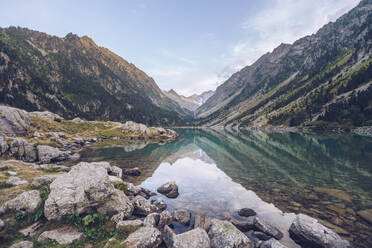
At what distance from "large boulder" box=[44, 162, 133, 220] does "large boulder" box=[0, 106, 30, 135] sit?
6795cm

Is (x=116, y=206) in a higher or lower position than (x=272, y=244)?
higher

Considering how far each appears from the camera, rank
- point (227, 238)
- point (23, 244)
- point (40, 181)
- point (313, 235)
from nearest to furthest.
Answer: point (23, 244), point (227, 238), point (313, 235), point (40, 181)

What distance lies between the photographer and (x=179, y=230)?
1623 cm

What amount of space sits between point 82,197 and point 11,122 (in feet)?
250

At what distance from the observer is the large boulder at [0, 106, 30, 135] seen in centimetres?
6347

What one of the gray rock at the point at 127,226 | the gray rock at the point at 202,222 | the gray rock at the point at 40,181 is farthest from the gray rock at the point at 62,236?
the gray rock at the point at 202,222

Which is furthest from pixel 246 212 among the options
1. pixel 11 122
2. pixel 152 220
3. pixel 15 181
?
pixel 11 122

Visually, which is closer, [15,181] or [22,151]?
[15,181]

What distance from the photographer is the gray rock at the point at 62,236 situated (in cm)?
1188

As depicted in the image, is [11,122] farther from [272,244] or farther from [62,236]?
[272,244]

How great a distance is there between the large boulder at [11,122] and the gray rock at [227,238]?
79605 mm

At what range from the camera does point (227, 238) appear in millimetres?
13180

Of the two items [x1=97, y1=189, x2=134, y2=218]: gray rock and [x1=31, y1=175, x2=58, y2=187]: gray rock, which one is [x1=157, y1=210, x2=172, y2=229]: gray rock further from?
[x1=31, y1=175, x2=58, y2=187]: gray rock

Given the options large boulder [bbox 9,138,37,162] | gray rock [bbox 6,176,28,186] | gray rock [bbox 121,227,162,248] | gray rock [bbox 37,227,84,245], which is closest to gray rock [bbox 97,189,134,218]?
gray rock [bbox 37,227,84,245]
